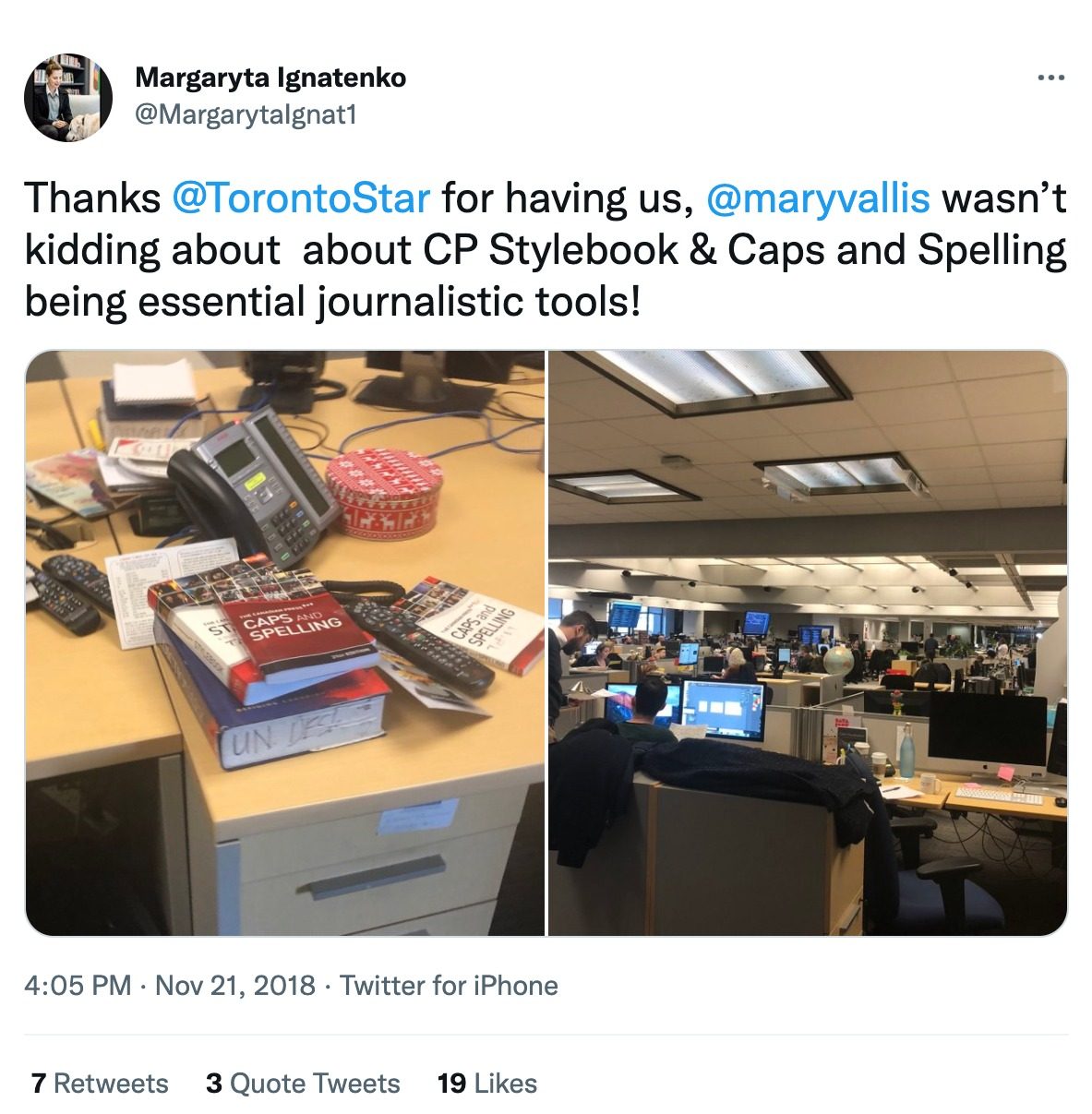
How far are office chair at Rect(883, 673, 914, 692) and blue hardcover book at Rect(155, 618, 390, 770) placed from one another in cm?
565

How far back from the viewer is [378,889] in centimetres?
118

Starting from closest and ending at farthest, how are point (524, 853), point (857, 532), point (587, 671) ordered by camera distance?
point (524, 853) → point (587, 671) → point (857, 532)

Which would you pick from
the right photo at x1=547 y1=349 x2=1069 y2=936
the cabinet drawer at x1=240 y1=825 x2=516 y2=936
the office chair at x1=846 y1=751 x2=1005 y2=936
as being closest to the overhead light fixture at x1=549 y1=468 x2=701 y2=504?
the right photo at x1=547 y1=349 x2=1069 y2=936

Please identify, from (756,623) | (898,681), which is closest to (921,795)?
(898,681)

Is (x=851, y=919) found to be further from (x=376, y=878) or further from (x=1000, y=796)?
(x=1000, y=796)

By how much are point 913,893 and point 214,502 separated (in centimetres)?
188
